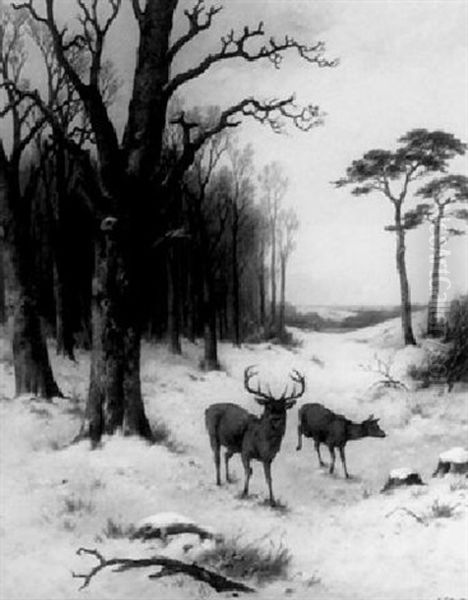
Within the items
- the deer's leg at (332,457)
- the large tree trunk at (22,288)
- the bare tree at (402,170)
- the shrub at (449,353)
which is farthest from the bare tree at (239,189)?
the large tree trunk at (22,288)

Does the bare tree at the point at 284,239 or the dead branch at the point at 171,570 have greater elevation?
Answer: the bare tree at the point at 284,239

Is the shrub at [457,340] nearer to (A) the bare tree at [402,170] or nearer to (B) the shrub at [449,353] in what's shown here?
(B) the shrub at [449,353]

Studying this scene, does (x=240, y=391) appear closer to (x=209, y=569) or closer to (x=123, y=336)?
(x=123, y=336)

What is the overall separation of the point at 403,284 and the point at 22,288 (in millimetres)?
2202

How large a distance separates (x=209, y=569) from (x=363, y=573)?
597 millimetres

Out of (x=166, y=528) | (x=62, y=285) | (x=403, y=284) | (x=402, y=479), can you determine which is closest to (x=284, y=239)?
(x=403, y=284)

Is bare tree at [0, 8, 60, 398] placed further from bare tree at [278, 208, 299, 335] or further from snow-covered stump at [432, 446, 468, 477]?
snow-covered stump at [432, 446, 468, 477]

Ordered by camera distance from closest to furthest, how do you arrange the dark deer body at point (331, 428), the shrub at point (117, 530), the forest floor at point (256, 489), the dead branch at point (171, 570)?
the dead branch at point (171, 570) → the forest floor at point (256, 489) → the shrub at point (117, 530) → the dark deer body at point (331, 428)

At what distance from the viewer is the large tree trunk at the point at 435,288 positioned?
13.0 ft

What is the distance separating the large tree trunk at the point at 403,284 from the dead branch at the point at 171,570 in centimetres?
134

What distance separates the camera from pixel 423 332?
13.2 ft

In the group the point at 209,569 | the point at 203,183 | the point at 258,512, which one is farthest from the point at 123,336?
the point at 209,569

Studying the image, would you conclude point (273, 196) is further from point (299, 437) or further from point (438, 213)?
point (299, 437)

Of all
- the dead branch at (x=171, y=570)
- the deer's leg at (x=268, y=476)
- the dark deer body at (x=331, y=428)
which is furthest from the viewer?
the dark deer body at (x=331, y=428)
